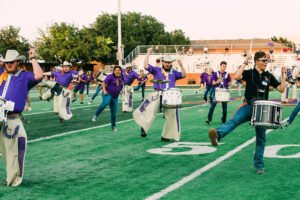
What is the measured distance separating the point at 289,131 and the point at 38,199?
869 centimetres

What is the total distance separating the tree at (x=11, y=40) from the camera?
2840 inches

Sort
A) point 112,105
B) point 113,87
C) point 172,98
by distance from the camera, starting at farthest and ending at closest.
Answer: point 113,87 → point 112,105 → point 172,98

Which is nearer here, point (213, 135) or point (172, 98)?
point (213, 135)

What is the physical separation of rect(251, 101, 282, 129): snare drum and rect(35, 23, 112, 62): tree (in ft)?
216

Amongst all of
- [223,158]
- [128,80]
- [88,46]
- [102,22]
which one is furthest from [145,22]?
[223,158]

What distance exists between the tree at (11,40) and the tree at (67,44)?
196 centimetres

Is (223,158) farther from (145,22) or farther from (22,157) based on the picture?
(145,22)

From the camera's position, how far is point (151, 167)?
8.69 metres

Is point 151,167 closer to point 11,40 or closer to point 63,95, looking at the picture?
point 63,95

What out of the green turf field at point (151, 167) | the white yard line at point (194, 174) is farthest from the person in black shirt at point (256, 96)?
the white yard line at point (194, 174)

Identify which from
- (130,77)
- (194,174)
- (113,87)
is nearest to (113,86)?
(113,87)

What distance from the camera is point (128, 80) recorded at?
71.3 feet

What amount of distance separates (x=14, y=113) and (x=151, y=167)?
2451 mm

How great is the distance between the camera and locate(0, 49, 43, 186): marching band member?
7355 millimetres
